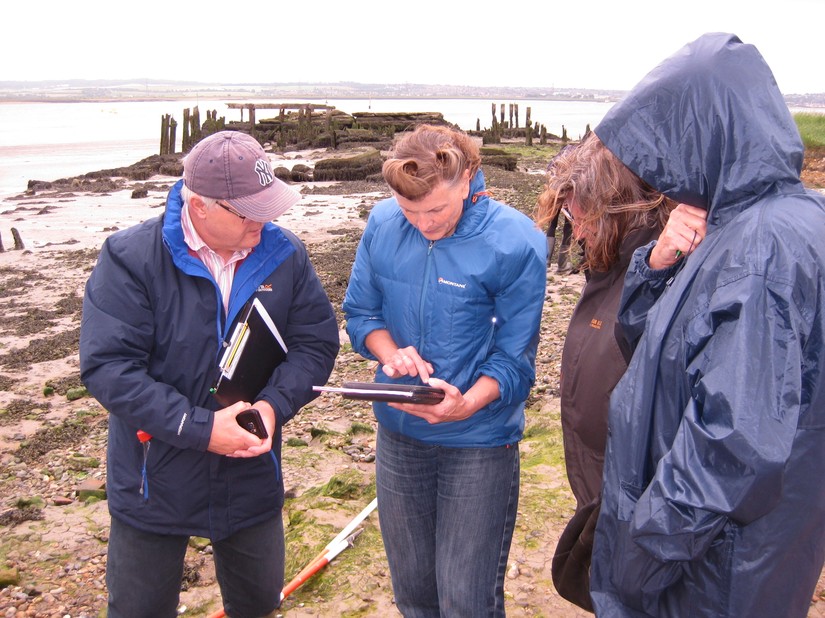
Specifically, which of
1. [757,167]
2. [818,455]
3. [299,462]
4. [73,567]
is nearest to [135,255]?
[757,167]

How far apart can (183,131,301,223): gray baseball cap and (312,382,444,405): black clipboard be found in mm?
652

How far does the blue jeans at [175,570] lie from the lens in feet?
8.71

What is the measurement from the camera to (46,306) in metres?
10.8

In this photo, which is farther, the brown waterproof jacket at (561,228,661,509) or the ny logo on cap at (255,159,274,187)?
the ny logo on cap at (255,159,274,187)

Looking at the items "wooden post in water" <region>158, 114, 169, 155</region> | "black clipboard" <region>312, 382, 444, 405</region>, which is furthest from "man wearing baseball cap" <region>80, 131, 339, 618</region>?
"wooden post in water" <region>158, 114, 169, 155</region>

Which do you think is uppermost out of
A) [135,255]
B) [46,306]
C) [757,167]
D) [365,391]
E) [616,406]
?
[757,167]

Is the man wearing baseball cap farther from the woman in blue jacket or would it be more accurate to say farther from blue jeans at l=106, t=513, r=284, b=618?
the woman in blue jacket

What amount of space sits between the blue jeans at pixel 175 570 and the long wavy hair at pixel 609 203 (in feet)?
5.18

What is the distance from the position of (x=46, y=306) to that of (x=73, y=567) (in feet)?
24.2

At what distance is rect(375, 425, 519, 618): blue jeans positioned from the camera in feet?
8.87

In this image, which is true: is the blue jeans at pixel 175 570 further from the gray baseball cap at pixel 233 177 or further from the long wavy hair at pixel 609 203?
the long wavy hair at pixel 609 203

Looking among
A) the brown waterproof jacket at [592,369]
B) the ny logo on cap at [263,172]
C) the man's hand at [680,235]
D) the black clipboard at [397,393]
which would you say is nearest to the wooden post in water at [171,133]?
the ny logo on cap at [263,172]

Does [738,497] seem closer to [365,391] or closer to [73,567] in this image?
[365,391]

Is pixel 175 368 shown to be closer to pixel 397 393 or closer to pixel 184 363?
pixel 184 363
